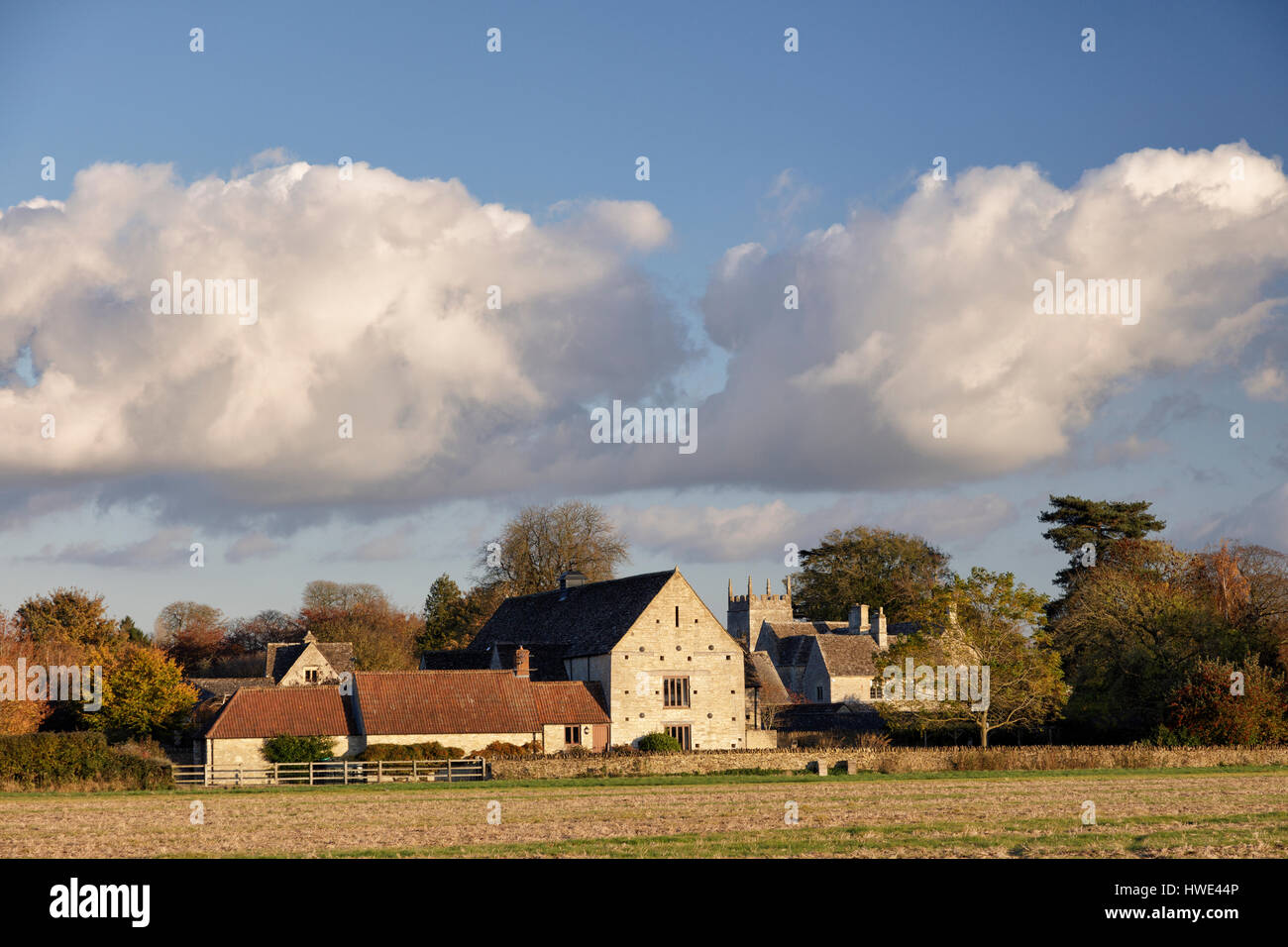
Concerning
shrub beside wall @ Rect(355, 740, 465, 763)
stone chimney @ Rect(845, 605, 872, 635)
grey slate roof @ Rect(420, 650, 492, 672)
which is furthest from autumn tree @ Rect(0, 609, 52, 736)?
stone chimney @ Rect(845, 605, 872, 635)

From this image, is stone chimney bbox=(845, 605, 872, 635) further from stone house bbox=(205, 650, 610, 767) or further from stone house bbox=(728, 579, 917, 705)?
stone house bbox=(205, 650, 610, 767)

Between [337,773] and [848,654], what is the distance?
4497 cm

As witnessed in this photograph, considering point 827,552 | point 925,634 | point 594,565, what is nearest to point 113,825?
point 925,634

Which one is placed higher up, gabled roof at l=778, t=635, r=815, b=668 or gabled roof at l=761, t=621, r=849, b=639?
gabled roof at l=761, t=621, r=849, b=639

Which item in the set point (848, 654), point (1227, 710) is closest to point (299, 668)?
point (848, 654)

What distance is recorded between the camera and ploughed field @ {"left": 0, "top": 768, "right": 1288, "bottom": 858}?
61.2ft

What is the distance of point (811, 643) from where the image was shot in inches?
3337

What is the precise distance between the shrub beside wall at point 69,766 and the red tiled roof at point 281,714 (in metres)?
5.35

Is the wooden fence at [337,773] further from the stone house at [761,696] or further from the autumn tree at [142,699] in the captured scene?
the stone house at [761,696]

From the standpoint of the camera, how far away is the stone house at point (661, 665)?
56969 mm

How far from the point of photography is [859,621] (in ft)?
300

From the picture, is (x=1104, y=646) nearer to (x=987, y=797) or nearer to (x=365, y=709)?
(x=987, y=797)

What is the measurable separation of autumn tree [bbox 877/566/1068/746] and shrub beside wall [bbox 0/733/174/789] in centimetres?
3062
